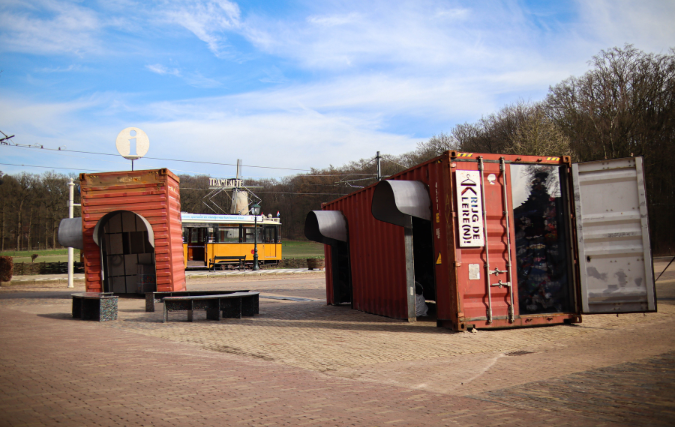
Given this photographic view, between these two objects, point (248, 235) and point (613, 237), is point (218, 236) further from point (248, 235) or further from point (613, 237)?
point (613, 237)

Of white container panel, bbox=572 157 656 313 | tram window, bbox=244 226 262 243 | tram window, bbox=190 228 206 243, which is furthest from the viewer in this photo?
tram window, bbox=244 226 262 243

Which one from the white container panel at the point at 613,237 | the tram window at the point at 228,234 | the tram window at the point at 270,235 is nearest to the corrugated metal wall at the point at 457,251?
the white container panel at the point at 613,237

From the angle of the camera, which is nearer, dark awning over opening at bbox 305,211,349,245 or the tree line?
dark awning over opening at bbox 305,211,349,245

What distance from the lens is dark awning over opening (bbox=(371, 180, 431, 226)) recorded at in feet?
32.0

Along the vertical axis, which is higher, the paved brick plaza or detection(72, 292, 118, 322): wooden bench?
detection(72, 292, 118, 322): wooden bench

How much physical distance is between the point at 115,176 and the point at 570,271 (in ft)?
44.7

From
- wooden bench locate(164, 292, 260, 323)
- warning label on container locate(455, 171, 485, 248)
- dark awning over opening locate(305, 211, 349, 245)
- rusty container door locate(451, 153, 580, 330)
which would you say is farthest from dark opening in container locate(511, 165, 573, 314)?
wooden bench locate(164, 292, 260, 323)

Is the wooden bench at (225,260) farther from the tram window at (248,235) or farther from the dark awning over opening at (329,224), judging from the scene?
the dark awning over opening at (329,224)

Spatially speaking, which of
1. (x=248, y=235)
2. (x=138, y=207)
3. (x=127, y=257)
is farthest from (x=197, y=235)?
(x=138, y=207)

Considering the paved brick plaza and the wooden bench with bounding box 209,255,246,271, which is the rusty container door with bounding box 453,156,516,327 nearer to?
the paved brick plaza

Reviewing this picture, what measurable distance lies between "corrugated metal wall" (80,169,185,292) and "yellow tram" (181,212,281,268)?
1664 cm

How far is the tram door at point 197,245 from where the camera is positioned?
33969 millimetres

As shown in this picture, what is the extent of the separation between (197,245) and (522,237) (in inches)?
1109

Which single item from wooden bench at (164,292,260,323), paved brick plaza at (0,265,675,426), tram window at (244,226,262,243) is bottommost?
paved brick plaza at (0,265,675,426)
